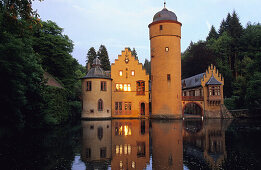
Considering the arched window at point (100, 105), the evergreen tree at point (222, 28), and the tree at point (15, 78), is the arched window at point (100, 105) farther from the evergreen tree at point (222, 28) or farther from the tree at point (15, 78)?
the evergreen tree at point (222, 28)

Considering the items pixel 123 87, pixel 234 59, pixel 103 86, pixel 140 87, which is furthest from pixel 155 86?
pixel 234 59

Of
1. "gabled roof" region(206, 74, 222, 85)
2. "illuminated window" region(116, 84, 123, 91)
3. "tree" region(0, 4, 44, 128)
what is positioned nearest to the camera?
"tree" region(0, 4, 44, 128)

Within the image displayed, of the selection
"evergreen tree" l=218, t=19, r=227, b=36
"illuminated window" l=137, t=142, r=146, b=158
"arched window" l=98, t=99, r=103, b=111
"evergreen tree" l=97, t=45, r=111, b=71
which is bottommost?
"illuminated window" l=137, t=142, r=146, b=158

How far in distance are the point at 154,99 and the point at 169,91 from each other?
2747 mm

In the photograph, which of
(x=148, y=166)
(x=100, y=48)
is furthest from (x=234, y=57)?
(x=148, y=166)

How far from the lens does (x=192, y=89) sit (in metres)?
42.6

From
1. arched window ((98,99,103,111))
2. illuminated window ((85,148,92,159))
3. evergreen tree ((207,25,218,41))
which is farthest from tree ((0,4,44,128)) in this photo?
evergreen tree ((207,25,218,41))

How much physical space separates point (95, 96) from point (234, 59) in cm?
4226

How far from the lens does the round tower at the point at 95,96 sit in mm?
33438

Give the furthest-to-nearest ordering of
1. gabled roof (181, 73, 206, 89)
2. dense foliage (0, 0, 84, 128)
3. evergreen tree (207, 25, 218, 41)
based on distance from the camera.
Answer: evergreen tree (207, 25, 218, 41) < gabled roof (181, 73, 206, 89) < dense foliage (0, 0, 84, 128)

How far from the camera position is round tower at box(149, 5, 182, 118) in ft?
110

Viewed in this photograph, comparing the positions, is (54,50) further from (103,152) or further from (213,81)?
(213,81)

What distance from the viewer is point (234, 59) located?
191ft

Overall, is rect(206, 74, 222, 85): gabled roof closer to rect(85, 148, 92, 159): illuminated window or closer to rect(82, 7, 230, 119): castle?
rect(82, 7, 230, 119): castle
